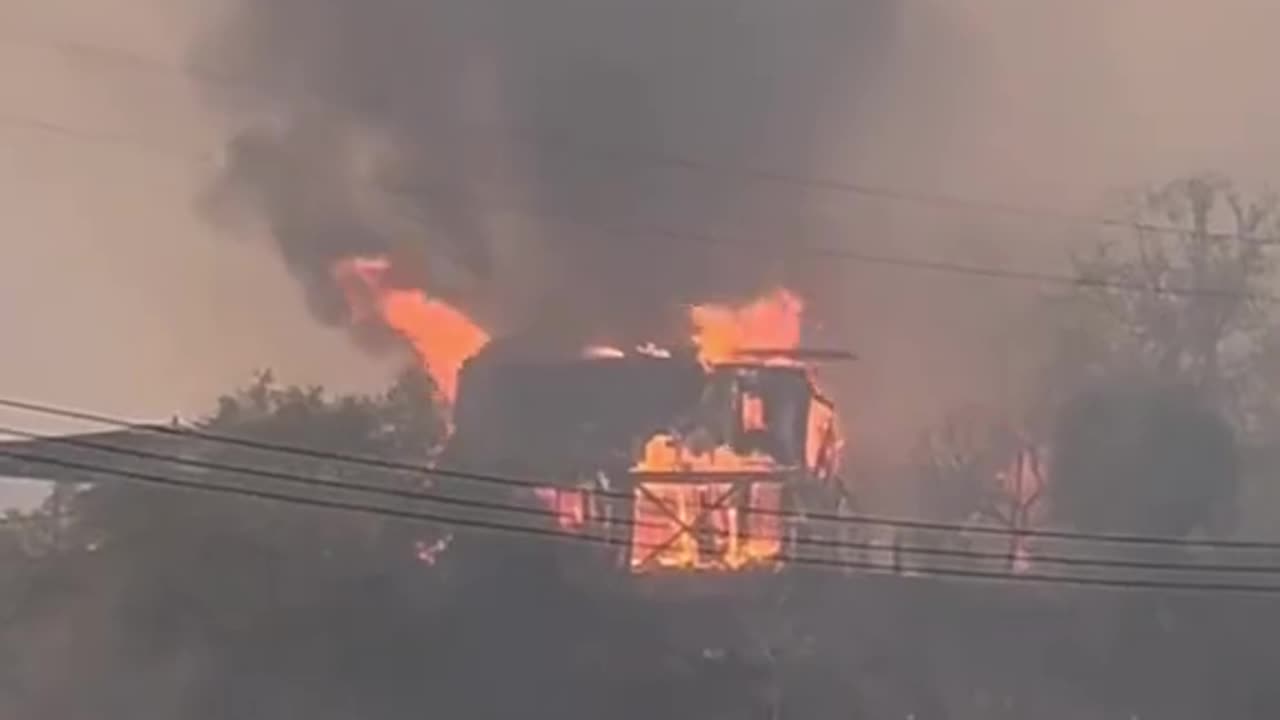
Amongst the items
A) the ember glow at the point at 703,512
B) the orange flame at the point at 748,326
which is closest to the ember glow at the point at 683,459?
the ember glow at the point at 703,512

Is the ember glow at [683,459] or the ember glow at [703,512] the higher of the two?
the ember glow at [683,459]

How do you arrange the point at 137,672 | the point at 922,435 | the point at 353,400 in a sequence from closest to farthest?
1. the point at 137,672
2. the point at 353,400
3. the point at 922,435

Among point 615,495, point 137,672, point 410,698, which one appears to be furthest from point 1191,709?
point 137,672

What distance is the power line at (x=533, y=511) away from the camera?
28.0 m

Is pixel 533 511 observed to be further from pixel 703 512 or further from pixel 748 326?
pixel 748 326

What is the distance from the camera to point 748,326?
3034cm

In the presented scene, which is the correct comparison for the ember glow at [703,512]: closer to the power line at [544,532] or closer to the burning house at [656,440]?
the burning house at [656,440]

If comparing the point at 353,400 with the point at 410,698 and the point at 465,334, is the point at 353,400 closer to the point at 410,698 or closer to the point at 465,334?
the point at 465,334

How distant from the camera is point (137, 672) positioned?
26.6 m

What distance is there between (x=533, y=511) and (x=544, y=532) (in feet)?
2.63

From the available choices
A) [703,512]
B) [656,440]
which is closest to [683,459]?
[656,440]

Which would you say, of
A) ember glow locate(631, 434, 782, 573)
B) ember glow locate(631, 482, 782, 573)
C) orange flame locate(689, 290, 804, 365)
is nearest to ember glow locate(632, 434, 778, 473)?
ember glow locate(631, 434, 782, 573)

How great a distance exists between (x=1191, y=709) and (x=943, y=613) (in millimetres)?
3911

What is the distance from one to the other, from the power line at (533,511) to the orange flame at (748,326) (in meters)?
2.64
